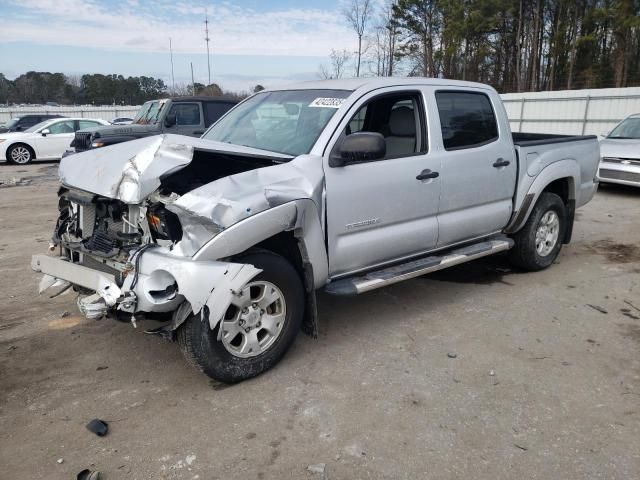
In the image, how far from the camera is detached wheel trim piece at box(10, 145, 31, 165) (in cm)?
1645

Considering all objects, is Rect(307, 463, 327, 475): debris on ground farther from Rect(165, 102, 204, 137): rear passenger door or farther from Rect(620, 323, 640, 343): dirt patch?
Rect(165, 102, 204, 137): rear passenger door

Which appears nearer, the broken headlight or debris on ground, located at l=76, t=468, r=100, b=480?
debris on ground, located at l=76, t=468, r=100, b=480

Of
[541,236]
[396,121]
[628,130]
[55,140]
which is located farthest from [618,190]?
[55,140]

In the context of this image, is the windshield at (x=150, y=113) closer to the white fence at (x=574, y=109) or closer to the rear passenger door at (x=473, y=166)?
the rear passenger door at (x=473, y=166)

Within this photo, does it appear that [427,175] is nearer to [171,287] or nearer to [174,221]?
[174,221]

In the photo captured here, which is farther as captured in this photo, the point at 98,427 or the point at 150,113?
the point at 150,113

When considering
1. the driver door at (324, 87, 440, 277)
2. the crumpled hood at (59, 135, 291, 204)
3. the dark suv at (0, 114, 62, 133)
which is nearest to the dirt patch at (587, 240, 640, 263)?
the driver door at (324, 87, 440, 277)

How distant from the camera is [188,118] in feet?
37.4

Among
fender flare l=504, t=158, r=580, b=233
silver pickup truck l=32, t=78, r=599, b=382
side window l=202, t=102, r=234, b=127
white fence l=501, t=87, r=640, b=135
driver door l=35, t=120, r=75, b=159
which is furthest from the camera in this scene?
white fence l=501, t=87, r=640, b=135

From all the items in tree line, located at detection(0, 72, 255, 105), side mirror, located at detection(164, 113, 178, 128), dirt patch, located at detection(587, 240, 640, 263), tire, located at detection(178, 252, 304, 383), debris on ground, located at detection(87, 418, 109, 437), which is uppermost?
tree line, located at detection(0, 72, 255, 105)

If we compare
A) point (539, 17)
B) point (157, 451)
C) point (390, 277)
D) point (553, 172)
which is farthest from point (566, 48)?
point (157, 451)

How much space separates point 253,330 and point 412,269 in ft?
4.85

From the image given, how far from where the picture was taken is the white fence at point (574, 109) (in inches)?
695

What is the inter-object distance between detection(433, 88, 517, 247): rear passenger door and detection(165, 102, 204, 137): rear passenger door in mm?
7583
